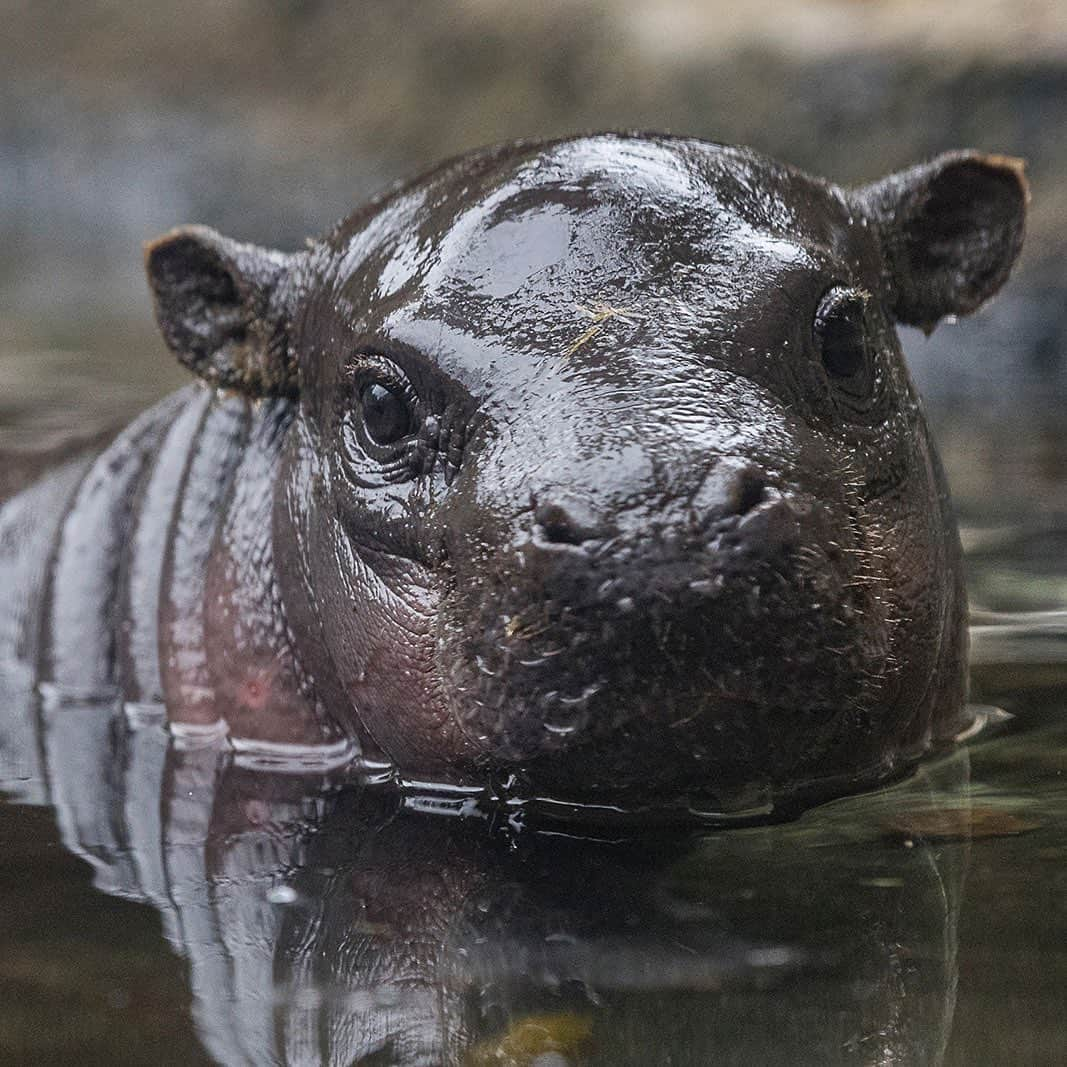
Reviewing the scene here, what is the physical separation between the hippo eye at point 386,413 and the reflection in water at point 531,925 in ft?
2.84

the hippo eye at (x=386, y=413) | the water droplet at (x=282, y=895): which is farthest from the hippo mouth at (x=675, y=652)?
the hippo eye at (x=386, y=413)

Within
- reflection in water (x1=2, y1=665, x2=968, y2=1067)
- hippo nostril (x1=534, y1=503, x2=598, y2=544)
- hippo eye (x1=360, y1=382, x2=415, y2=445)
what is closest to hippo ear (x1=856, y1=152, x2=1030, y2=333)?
reflection in water (x1=2, y1=665, x2=968, y2=1067)

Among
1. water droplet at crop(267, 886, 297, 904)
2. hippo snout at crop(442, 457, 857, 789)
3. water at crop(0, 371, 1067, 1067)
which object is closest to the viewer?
water at crop(0, 371, 1067, 1067)

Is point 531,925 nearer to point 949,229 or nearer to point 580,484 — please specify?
point 580,484

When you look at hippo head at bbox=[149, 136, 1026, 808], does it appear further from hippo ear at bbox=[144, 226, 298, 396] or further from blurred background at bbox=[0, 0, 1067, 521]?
blurred background at bbox=[0, 0, 1067, 521]

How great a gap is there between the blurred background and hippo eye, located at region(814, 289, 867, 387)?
143 inches

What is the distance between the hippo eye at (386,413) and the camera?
432 cm

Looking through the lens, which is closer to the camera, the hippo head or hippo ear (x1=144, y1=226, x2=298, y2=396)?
the hippo head

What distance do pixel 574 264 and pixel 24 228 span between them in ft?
70.3

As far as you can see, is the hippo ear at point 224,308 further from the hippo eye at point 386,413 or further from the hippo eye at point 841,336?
the hippo eye at point 841,336

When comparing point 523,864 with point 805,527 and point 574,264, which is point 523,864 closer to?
point 805,527

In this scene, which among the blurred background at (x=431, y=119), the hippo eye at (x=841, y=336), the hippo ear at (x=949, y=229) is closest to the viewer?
the hippo eye at (x=841, y=336)

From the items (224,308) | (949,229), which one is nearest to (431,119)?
(224,308)

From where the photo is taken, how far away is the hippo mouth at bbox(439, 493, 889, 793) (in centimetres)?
346
